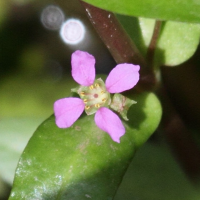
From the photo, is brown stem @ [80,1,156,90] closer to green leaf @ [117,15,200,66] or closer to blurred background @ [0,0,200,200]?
green leaf @ [117,15,200,66]

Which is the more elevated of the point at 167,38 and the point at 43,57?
the point at 167,38

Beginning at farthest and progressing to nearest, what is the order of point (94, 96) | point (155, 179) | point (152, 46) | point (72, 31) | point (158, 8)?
point (72, 31)
point (155, 179)
point (152, 46)
point (94, 96)
point (158, 8)

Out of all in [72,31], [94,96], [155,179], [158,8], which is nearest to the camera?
[158,8]

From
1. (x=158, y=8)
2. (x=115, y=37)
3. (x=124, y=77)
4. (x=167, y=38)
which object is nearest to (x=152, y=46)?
(x=167, y=38)

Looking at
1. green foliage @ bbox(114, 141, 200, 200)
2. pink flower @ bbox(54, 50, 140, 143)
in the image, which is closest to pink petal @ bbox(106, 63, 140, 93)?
pink flower @ bbox(54, 50, 140, 143)

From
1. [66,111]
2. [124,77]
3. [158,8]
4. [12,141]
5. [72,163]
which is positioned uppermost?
[158,8]

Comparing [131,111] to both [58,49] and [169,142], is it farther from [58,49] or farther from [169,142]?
[58,49]

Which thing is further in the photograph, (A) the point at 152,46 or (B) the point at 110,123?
(A) the point at 152,46

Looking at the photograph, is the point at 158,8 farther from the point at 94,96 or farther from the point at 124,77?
the point at 94,96
